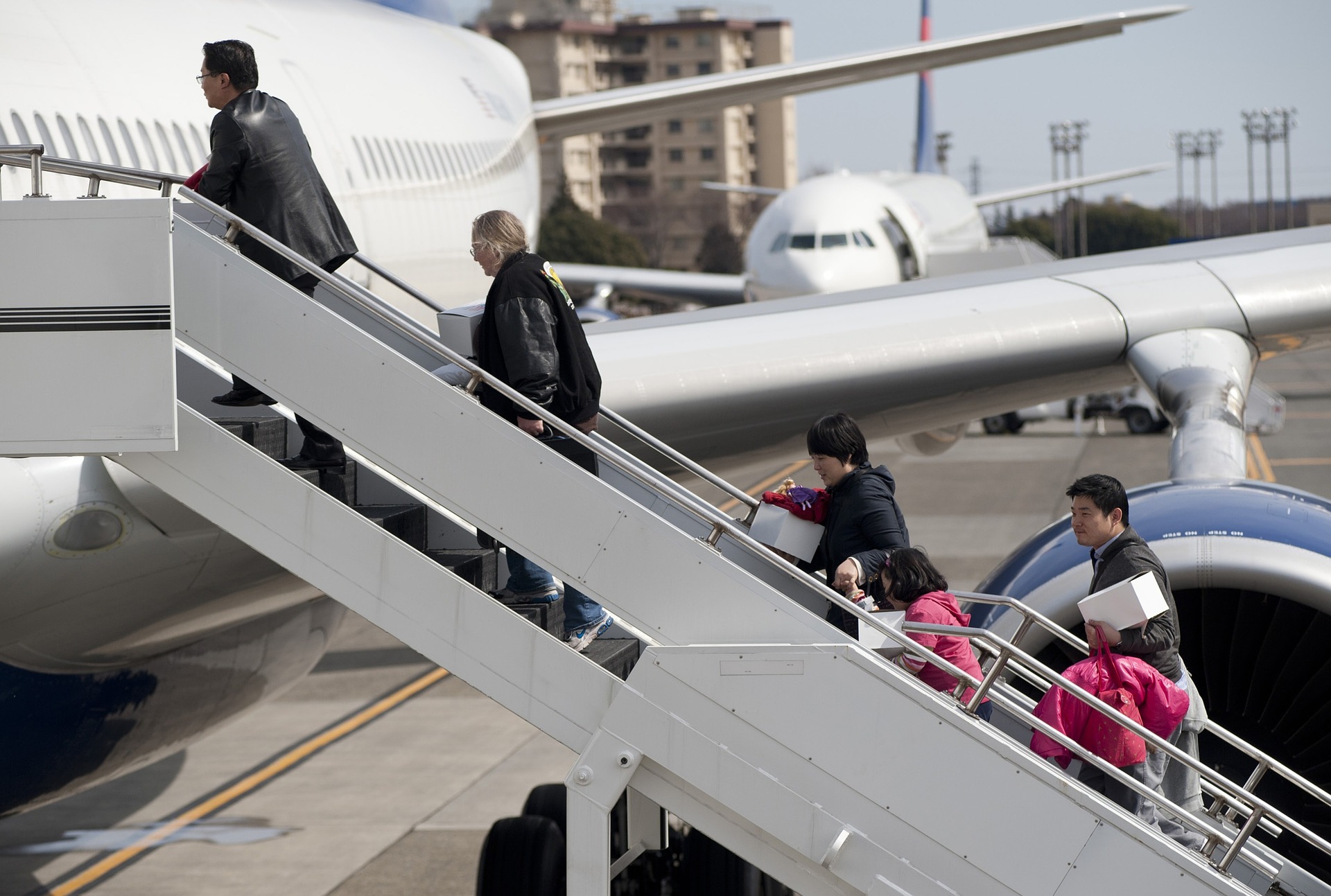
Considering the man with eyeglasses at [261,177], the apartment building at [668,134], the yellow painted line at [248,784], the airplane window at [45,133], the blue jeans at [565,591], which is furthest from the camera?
the apartment building at [668,134]

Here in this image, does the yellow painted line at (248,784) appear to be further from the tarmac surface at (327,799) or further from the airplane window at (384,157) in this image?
the airplane window at (384,157)

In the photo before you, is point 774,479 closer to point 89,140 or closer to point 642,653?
point 89,140

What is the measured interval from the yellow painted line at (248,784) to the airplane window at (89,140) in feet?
15.3

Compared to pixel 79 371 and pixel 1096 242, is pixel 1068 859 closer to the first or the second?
pixel 79 371

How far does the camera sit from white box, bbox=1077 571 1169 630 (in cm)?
460

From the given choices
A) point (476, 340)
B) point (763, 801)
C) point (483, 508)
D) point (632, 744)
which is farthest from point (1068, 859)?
point (476, 340)

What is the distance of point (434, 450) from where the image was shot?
4.73m

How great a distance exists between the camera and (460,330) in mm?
5270

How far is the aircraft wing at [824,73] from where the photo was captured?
1384 cm

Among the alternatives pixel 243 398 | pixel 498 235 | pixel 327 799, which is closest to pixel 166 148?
pixel 243 398

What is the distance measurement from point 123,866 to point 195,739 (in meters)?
1.63

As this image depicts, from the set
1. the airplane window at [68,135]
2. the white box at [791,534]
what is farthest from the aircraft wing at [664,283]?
the white box at [791,534]

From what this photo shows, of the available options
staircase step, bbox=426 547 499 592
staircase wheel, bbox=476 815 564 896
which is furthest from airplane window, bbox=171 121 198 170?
staircase wheel, bbox=476 815 564 896

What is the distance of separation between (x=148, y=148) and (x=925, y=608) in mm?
4498
